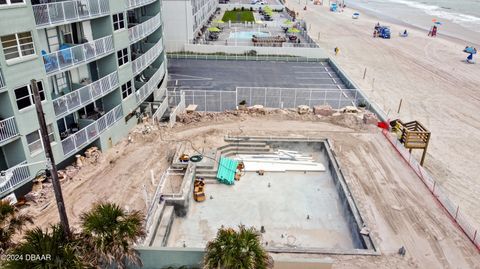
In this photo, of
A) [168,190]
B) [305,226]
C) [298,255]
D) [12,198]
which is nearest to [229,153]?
[168,190]

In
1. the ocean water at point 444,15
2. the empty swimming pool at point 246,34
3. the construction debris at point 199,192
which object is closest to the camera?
the construction debris at point 199,192

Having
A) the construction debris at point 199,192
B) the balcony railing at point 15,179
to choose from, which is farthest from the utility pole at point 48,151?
the construction debris at point 199,192

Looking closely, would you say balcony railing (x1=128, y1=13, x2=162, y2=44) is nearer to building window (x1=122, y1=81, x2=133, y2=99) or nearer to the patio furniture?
building window (x1=122, y1=81, x2=133, y2=99)

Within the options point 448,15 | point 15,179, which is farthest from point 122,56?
point 448,15

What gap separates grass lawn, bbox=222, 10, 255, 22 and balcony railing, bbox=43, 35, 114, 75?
6825 centimetres

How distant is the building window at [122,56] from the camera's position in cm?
2687

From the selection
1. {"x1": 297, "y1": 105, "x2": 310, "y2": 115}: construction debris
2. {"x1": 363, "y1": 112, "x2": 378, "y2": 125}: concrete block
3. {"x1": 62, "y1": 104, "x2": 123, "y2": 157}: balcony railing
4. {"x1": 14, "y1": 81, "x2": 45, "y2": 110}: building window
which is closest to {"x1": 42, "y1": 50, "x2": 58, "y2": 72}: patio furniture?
{"x1": 14, "y1": 81, "x2": 45, "y2": 110}: building window

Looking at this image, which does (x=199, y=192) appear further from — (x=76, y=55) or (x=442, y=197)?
(x=442, y=197)

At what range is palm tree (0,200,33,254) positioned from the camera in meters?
12.6

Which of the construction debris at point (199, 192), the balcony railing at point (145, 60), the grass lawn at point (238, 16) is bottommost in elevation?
the construction debris at point (199, 192)

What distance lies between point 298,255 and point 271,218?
4.77m

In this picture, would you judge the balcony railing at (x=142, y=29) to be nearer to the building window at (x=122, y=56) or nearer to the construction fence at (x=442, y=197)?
the building window at (x=122, y=56)

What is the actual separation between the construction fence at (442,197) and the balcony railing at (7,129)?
82.0 feet

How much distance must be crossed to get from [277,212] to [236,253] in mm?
10329
